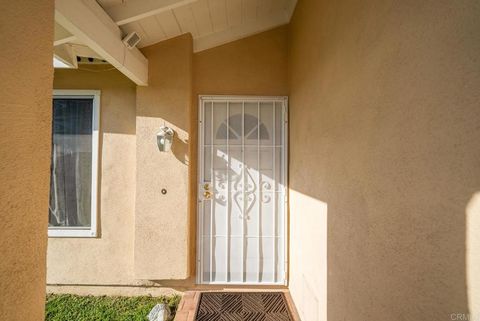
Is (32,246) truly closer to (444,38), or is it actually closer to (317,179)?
(444,38)

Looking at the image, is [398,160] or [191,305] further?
[191,305]

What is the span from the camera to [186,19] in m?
3.04

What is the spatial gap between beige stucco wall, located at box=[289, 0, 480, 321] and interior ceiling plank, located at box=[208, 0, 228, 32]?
4.35ft

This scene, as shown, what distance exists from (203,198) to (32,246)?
261cm

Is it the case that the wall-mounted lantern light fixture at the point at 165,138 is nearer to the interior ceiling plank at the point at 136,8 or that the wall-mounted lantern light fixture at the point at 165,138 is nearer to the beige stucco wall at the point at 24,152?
the interior ceiling plank at the point at 136,8

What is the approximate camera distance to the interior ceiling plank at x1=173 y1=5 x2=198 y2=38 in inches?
111

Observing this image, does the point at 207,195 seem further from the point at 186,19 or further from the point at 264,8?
the point at 264,8

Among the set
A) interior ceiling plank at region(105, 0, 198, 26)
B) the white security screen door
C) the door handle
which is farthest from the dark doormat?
interior ceiling plank at region(105, 0, 198, 26)

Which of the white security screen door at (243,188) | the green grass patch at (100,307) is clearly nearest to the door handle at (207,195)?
the white security screen door at (243,188)

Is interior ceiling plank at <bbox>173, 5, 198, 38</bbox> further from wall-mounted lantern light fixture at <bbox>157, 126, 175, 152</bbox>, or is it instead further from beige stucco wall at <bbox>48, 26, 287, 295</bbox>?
wall-mounted lantern light fixture at <bbox>157, 126, 175, 152</bbox>

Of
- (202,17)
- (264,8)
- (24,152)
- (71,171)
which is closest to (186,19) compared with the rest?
(202,17)

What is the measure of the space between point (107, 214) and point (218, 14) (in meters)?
2.93

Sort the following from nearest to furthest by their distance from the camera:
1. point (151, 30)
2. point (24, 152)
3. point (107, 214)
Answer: point (24, 152) → point (151, 30) → point (107, 214)

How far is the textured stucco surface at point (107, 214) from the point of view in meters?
3.48
